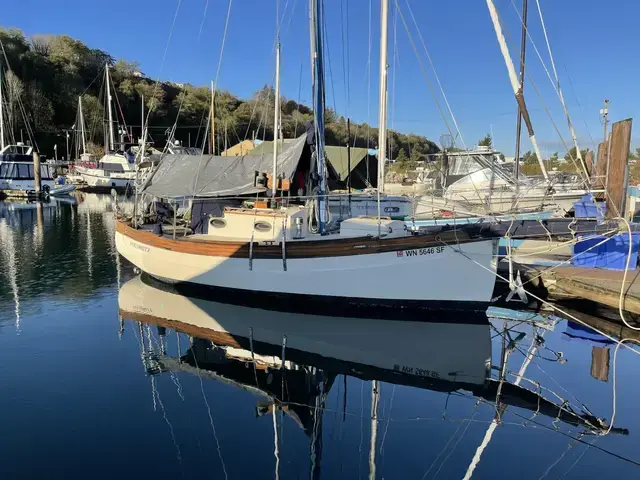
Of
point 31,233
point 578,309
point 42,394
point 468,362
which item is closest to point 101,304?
point 42,394

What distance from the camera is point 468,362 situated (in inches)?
340

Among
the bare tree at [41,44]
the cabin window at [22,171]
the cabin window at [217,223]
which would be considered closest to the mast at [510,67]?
the cabin window at [217,223]

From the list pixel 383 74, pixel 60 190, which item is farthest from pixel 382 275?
pixel 60 190

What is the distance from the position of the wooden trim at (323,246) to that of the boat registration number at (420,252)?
7cm

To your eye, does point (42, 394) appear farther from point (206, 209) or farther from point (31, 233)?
point (31, 233)

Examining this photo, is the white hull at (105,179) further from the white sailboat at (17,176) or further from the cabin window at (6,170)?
the cabin window at (6,170)

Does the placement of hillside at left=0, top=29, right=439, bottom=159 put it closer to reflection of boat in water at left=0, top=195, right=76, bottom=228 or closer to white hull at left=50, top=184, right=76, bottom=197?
white hull at left=50, top=184, right=76, bottom=197

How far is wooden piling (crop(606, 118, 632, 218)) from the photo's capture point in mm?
11242

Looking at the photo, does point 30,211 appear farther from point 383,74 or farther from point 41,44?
point 41,44

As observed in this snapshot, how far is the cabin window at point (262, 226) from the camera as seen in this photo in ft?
37.0

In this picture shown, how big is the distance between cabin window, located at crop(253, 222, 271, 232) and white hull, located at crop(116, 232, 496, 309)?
766 mm

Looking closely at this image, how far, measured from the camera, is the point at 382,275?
34.4ft

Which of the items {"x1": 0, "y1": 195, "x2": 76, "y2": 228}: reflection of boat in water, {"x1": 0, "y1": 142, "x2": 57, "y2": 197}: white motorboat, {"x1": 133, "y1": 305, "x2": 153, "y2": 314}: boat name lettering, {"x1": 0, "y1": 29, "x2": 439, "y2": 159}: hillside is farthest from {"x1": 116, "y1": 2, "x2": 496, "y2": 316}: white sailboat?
{"x1": 0, "y1": 29, "x2": 439, "y2": 159}: hillside

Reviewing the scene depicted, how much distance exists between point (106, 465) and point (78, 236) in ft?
62.1
